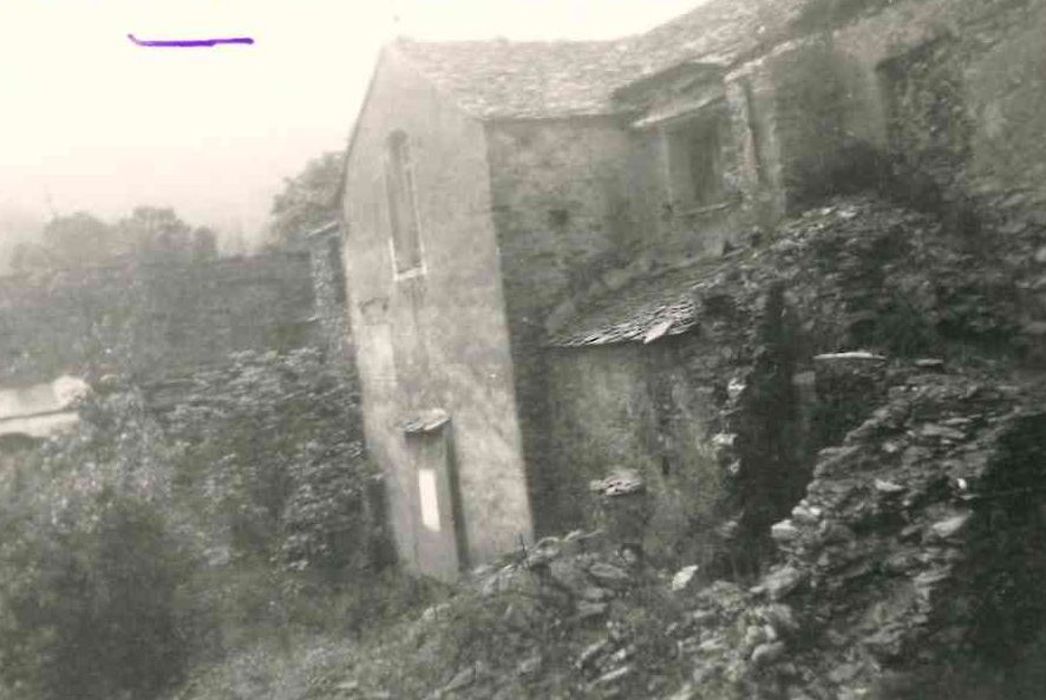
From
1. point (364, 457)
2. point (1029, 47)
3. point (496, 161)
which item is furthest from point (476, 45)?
point (1029, 47)

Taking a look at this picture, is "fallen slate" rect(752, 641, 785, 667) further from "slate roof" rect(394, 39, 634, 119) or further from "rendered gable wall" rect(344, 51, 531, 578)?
"slate roof" rect(394, 39, 634, 119)

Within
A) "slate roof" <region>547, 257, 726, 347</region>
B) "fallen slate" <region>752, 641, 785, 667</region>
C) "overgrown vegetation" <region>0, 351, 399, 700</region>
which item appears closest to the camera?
"fallen slate" <region>752, 641, 785, 667</region>

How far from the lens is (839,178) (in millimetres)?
10875

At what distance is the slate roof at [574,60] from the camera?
13086 mm

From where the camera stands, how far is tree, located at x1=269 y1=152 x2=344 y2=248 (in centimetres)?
2717

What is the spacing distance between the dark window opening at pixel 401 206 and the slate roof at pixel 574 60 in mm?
1536

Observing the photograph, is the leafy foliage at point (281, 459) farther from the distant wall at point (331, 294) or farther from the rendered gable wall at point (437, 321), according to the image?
the rendered gable wall at point (437, 321)

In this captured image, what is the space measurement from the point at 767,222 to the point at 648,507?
11.2 feet

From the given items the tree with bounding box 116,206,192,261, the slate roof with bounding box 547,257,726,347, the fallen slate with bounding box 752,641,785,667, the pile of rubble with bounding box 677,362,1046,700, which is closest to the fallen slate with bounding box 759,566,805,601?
the pile of rubble with bounding box 677,362,1046,700

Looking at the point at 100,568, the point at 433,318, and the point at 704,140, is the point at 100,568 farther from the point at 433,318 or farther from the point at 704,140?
the point at 704,140

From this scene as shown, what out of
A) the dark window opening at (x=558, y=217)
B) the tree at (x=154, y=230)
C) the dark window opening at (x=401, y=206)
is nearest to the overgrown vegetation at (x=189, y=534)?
the dark window opening at (x=401, y=206)

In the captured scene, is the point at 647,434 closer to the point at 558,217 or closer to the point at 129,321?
the point at 558,217

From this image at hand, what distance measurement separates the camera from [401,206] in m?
15.7

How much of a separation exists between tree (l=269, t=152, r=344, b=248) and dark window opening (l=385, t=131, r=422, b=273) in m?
11.1
